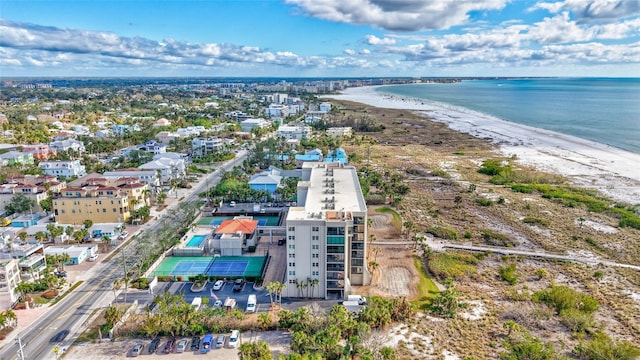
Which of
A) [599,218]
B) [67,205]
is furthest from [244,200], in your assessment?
[599,218]

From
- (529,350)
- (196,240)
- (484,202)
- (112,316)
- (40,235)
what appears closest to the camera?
(529,350)

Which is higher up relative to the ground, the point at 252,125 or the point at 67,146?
the point at 252,125

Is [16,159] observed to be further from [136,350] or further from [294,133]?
[136,350]

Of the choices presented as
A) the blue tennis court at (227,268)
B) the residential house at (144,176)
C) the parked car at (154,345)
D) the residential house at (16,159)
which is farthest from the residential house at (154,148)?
the parked car at (154,345)

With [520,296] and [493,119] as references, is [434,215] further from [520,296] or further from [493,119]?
[493,119]

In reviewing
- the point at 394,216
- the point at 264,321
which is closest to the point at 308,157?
the point at 394,216

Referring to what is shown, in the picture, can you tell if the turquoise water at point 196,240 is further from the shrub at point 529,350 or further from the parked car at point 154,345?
the shrub at point 529,350
